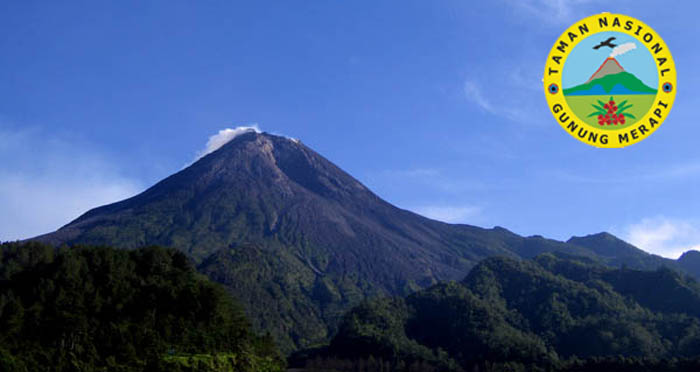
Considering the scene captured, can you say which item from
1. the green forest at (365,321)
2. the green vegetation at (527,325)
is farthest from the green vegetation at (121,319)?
the green vegetation at (527,325)

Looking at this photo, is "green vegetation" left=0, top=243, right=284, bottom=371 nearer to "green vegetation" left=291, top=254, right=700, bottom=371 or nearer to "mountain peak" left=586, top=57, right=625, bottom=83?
"mountain peak" left=586, top=57, right=625, bottom=83

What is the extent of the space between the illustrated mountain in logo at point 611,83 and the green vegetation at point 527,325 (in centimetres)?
5688

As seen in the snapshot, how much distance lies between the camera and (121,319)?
41500 mm

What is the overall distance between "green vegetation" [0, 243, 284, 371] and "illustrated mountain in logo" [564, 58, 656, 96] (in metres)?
24.2

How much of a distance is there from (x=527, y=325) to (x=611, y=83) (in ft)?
324

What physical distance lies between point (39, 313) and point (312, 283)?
135748 mm

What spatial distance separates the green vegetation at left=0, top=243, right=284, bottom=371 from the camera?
118 ft

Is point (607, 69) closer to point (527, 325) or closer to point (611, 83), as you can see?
point (611, 83)

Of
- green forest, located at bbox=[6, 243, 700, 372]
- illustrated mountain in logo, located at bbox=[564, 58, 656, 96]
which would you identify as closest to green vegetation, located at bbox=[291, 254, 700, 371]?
green forest, located at bbox=[6, 243, 700, 372]

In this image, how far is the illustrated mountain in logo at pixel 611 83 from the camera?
2572 centimetres

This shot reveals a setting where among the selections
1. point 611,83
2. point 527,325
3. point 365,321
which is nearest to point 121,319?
point 611,83

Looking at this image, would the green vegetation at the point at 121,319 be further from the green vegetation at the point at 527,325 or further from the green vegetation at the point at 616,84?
the green vegetation at the point at 527,325

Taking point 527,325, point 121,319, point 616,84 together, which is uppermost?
point 616,84

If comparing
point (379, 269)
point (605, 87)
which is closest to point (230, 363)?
point (605, 87)
